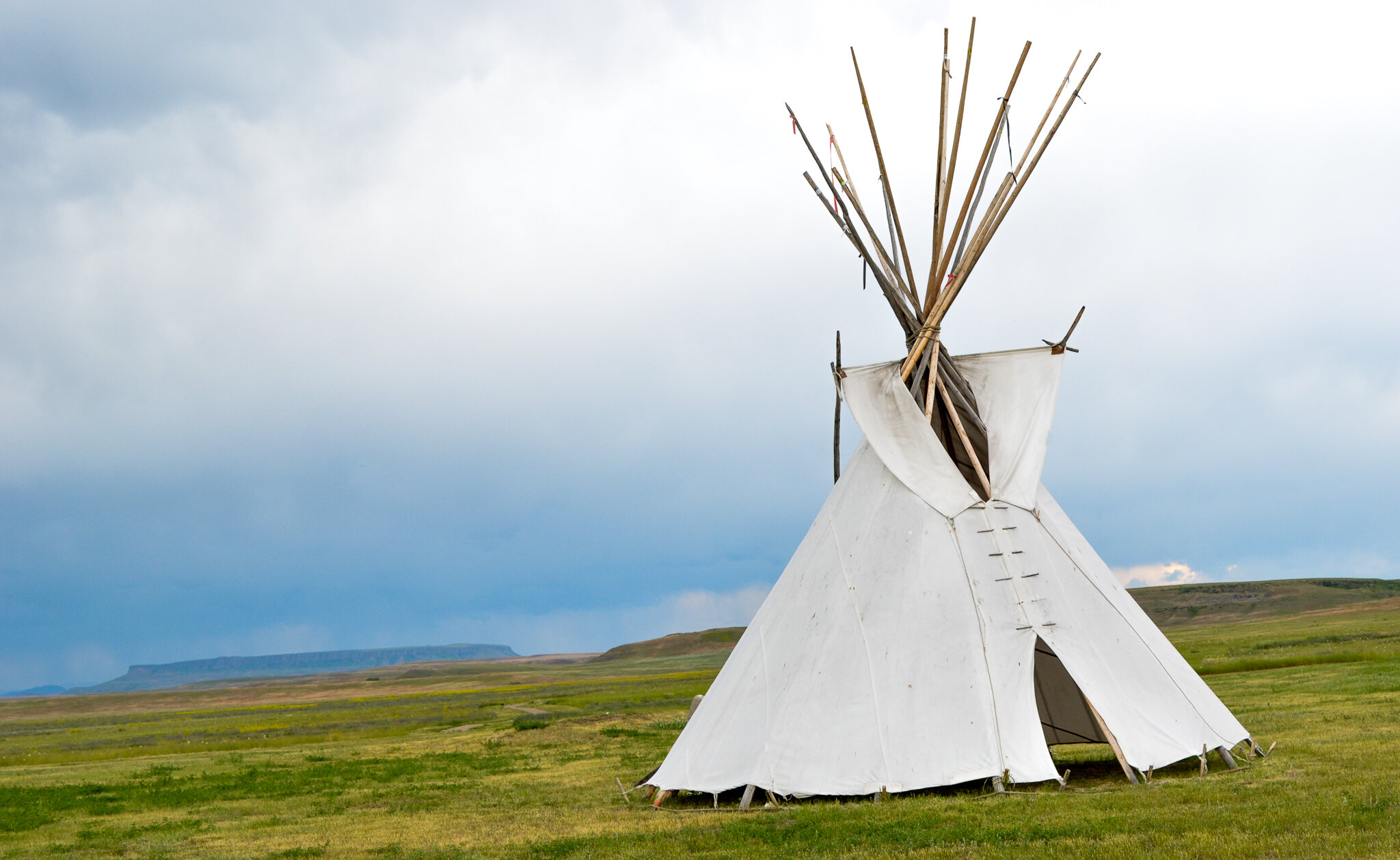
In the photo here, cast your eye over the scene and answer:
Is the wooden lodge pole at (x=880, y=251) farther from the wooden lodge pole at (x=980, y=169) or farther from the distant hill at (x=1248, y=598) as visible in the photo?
the distant hill at (x=1248, y=598)

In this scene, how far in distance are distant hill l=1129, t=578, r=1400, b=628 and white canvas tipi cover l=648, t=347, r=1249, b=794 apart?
3091 inches

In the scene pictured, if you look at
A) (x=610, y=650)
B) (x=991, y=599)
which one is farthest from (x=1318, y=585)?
(x=991, y=599)

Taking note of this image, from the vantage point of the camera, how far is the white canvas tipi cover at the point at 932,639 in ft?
35.4

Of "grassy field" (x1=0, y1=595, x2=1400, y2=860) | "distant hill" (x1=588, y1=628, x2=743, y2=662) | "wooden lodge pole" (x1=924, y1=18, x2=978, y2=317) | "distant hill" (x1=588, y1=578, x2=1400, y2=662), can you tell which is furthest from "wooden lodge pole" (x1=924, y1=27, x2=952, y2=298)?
"distant hill" (x1=588, y1=628, x2=743, y2=662)

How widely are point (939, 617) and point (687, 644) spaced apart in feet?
374

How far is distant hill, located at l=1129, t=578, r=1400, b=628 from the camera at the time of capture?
83.2 metres

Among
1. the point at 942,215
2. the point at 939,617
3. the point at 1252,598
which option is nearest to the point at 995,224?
the point at 942,215

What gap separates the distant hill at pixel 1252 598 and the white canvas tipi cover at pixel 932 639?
258 ft

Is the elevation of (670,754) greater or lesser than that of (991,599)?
lesser

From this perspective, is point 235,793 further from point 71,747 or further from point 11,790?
point 71,747

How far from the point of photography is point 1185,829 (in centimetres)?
806

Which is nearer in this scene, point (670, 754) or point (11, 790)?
point (670, 754)

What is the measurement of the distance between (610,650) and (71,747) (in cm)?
11302

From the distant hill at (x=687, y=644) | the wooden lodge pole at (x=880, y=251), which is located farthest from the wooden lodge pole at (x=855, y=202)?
the distant hill at (x=687, y=644)
